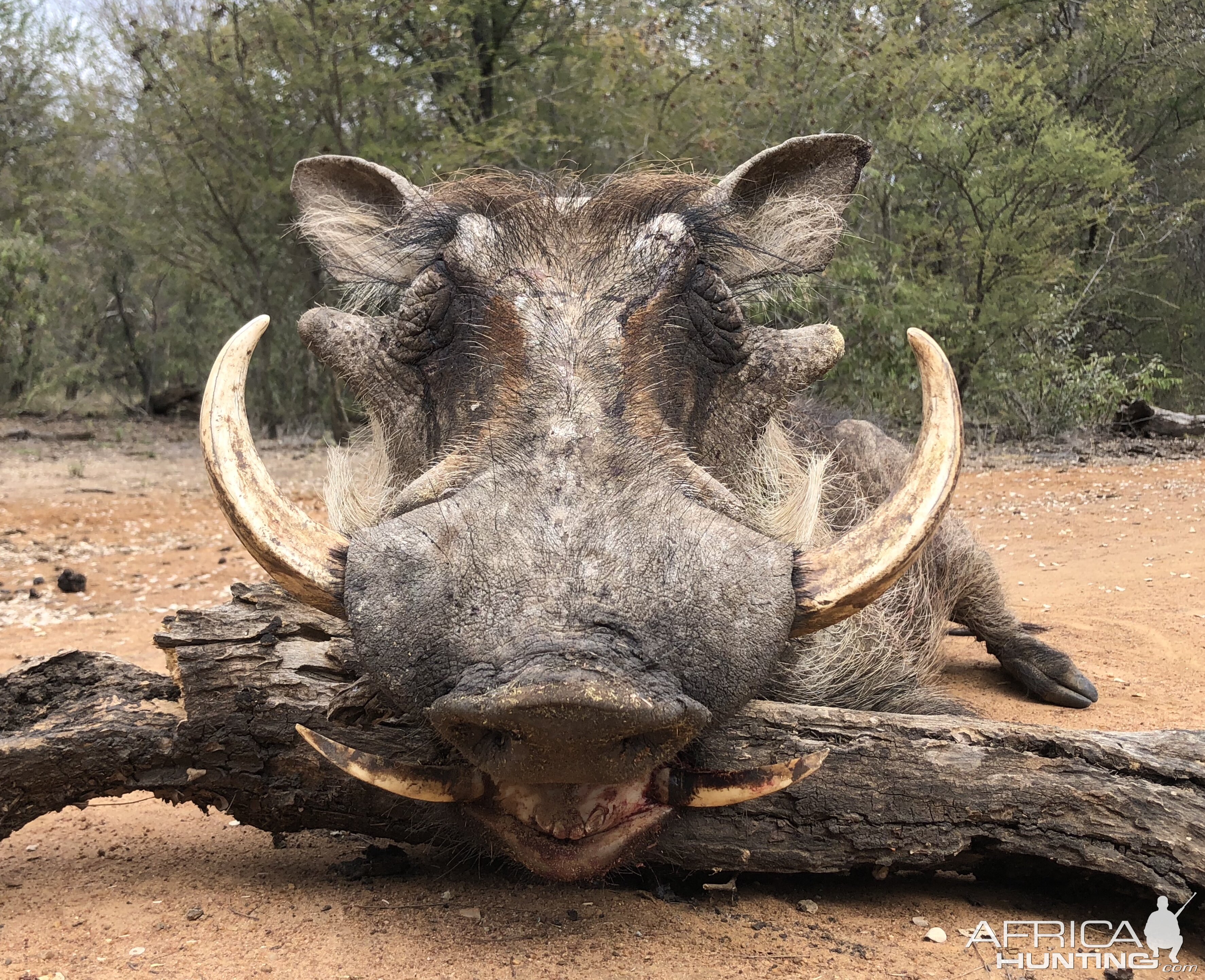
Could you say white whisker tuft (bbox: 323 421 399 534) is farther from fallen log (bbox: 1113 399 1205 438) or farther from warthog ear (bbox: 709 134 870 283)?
fallen log (bbox: 1113 399 1205 438)

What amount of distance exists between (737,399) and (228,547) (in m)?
5.42

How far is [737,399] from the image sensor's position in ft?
7.63

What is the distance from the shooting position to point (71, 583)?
218 inches

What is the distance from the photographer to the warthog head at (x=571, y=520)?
1348 millimetres

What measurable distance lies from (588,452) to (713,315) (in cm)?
67

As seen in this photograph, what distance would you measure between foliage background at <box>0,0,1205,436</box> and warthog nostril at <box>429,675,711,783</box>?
6858 millimetres

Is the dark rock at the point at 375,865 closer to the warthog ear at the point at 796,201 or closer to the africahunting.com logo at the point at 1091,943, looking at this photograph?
the africahunting.com logo at the point at 1091,943

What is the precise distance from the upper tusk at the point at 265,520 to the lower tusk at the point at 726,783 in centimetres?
56

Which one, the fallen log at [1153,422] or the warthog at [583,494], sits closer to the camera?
the warthog at [583,494]

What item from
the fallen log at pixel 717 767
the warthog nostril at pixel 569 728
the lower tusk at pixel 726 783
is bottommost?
the fallen log at pixel 717 767

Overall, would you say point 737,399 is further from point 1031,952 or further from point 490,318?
point 1031,952

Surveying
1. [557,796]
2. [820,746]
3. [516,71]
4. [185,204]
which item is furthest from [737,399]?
[185,204]

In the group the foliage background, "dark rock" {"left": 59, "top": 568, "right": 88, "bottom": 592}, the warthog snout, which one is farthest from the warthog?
the foliage background

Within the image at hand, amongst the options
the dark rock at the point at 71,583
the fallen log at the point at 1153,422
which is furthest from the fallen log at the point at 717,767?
the fallen log at the point at 1153,422
